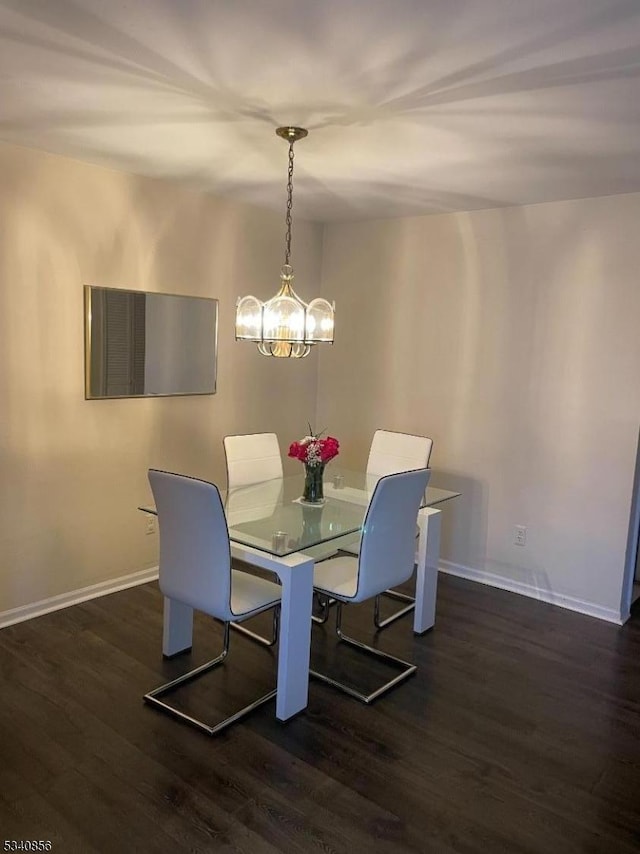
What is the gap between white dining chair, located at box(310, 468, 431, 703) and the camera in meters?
2.71

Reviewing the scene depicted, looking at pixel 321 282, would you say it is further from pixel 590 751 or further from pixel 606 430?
pixel 590 751

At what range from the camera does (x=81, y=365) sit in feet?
11.8

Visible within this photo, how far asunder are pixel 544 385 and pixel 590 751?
2.15m

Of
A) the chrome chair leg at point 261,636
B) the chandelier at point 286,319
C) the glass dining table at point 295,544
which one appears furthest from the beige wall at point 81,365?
the chandelier at point 286,319

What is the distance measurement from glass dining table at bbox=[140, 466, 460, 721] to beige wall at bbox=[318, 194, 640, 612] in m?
0.83

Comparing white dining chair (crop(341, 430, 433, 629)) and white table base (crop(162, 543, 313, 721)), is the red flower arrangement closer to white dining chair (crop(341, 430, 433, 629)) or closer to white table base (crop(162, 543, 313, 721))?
white table base (crop(162, 543, 313, 721))

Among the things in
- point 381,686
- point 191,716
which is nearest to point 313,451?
point 381,686

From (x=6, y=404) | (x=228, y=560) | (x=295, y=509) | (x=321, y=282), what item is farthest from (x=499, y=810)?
(x=321, y=282)

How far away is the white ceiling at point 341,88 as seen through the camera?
1.79 metres

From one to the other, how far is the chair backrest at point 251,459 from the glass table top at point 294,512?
0.39 ft

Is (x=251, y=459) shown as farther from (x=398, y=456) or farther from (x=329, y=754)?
(x=329, y=754)

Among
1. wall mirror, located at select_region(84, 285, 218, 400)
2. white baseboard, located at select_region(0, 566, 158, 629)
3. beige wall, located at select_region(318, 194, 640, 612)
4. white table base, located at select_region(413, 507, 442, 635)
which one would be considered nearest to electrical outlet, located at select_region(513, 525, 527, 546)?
beige wall, located at select_region(318, 194, 640, 612)

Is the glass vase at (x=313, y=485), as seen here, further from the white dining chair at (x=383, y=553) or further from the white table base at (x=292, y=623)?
the white table base at (x=292, y=623)

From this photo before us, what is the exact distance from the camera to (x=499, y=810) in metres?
2.18
